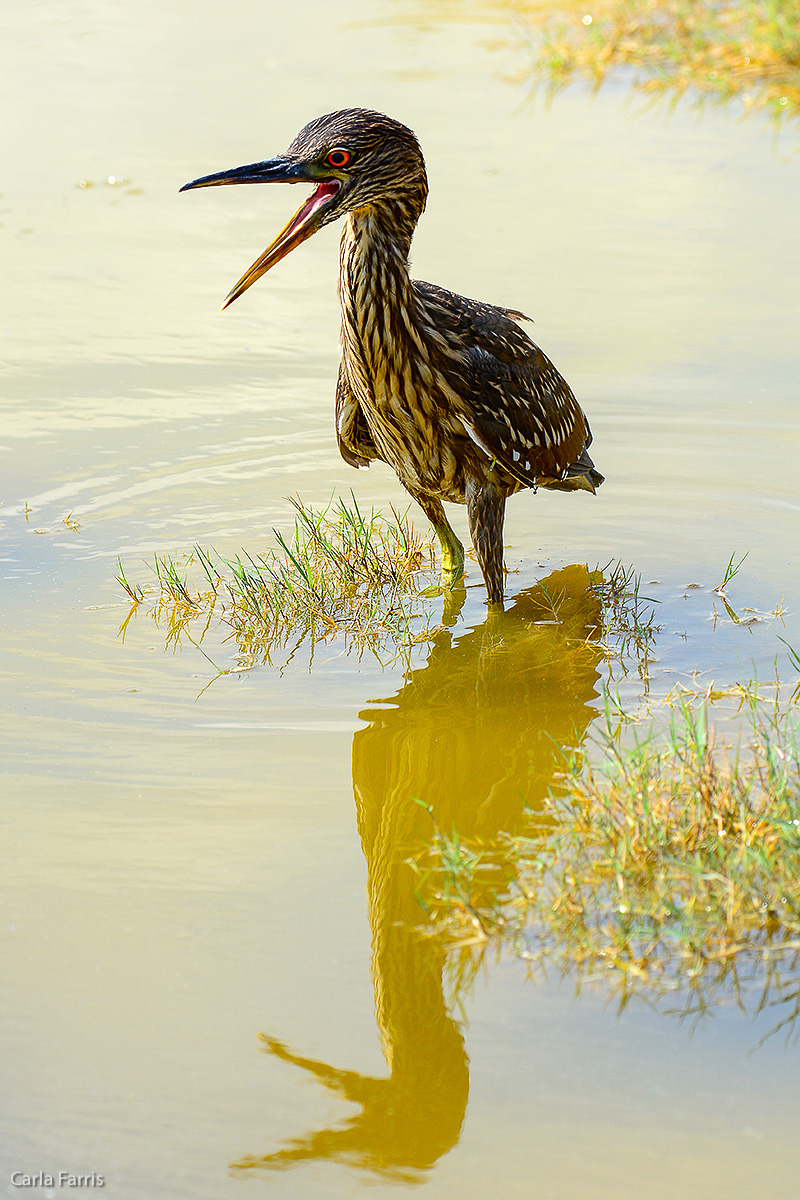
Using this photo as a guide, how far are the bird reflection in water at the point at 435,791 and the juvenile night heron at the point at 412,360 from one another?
346 mm

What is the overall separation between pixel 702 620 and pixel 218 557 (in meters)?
1.80

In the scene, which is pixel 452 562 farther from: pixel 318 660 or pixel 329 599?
pixel 318 660

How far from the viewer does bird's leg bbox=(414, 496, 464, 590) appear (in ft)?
16.4

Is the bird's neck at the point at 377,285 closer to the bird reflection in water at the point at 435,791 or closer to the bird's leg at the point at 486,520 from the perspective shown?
the bird's leg at the point at 486,520

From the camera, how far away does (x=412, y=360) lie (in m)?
4.38

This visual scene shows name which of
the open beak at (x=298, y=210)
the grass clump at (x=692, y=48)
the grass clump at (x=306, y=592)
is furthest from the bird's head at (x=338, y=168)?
the grass clump at (x=692, y=48)

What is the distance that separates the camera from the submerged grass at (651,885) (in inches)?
114

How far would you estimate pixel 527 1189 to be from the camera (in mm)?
2475

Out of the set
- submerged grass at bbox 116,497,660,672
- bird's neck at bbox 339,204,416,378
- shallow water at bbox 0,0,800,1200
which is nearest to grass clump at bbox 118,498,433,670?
submerged grass at bbox 116,497,660,672

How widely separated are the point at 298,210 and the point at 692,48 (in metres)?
7.90

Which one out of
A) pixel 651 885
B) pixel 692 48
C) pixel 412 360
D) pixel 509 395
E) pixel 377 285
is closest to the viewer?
pixel 651 885

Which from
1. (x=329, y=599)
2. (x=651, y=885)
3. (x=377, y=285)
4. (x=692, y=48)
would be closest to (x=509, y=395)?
(x=377, y=285)

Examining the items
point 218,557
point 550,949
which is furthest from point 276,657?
point 550,949

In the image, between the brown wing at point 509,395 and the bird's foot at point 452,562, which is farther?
the bird's foot at point 452,562
